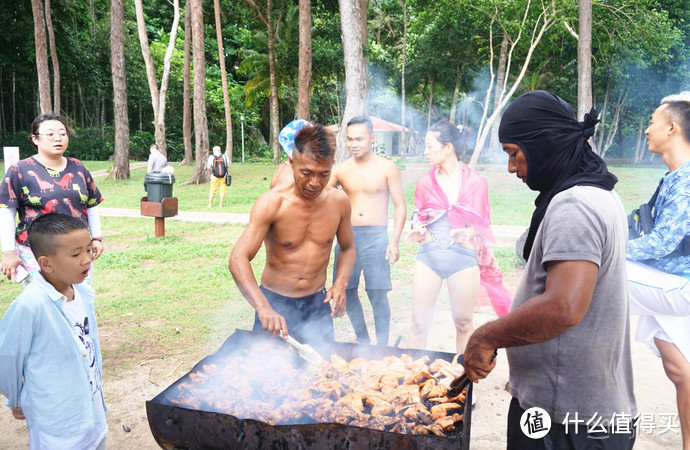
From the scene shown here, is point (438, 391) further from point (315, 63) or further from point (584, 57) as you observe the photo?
point (315, 63)

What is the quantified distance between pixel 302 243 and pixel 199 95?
18135 millimetres

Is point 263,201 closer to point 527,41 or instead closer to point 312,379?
point 312,379

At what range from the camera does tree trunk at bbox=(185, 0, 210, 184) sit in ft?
63.0

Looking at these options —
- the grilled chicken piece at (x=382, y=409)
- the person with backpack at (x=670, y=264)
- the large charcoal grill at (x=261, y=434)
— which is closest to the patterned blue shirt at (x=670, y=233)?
the person with backpack at (x=670, y=264)

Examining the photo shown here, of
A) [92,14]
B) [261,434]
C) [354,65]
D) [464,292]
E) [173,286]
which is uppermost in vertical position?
[92,14]

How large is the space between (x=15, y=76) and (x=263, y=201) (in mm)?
38260

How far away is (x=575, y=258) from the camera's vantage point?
1.69m

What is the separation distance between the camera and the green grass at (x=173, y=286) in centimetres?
534

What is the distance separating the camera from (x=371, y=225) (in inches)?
195

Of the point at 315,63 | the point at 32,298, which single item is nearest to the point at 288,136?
the point at 32,298

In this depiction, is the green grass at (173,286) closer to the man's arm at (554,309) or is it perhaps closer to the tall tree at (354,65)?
the tall tree at (354,65)

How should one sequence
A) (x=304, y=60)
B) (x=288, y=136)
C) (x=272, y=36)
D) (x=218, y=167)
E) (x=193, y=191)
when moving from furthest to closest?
(x=272, y=36), (x=193, y=191), (x=304, y=60), (x=218, y=167), (x=288, y=136)

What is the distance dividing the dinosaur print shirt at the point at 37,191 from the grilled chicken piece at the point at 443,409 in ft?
10.1

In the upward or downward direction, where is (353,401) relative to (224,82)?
downward
